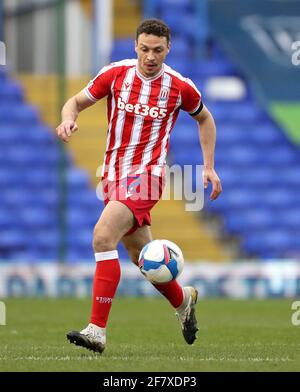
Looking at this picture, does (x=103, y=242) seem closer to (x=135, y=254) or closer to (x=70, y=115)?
(x=135, y=254)

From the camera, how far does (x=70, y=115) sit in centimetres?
844

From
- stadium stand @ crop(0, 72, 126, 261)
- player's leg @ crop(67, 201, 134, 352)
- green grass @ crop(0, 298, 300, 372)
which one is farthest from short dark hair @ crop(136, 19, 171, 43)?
stadium stand @ crop(0, 72, 126, 261)

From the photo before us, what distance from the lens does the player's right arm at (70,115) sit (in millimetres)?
8148

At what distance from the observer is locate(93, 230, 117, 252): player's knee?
827cm

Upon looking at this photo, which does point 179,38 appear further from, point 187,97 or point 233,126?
point 187,97

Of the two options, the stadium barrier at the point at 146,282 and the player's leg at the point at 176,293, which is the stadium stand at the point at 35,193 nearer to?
the stadium barrier at the point at 146,282

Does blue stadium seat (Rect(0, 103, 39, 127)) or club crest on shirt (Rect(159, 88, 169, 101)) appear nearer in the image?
club crest on shirt (Rect(159, 88, 169, 101))

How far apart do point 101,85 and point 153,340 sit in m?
2.17

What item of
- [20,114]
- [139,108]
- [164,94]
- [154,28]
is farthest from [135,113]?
[20,114]

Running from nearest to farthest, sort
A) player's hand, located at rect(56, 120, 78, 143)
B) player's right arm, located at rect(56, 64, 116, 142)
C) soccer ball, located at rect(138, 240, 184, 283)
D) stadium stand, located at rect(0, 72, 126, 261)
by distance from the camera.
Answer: player's hand, located at rect(56, 120, 78, 143)
soccer ball, located at rect(138, 240, 184, 283)
player's right arm, located at rect(56, 64, 116, 142)
stadium stand, located at rect(0, 72, 126, 261)

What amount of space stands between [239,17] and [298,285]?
6.79 m

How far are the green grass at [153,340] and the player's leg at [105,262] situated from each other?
20cm

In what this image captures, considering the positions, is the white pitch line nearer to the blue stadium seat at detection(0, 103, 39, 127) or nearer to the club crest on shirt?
the club crest on shirt

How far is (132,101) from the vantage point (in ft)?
28.5
